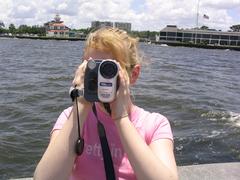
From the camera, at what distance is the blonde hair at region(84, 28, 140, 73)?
2193 mm

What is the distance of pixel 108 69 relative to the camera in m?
2.00

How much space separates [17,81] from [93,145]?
1428 cm

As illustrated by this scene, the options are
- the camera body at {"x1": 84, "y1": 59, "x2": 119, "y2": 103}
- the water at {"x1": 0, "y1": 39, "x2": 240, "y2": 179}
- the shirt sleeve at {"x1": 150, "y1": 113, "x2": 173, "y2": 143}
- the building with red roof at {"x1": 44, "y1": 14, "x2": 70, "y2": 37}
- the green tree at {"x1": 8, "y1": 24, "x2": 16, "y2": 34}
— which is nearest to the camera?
the camera body at {"x1": 84, "y1": 59, "x2": 119, "y2": 103}

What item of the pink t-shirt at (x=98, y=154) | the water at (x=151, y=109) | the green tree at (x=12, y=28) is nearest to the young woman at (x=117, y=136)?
the pink t-shirt at (x=98, y=154)

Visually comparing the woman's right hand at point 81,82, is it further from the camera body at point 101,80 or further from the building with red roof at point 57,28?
the building with red roof at point 57,28

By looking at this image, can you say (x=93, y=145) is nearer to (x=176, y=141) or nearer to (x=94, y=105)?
(x=94, y=105)

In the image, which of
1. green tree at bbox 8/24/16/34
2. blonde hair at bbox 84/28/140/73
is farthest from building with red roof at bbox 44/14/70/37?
blonde hair at bbox 84/28/140/73

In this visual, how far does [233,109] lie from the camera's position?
1283 cm

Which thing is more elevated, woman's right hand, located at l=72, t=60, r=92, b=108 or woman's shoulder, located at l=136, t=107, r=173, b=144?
woman's right hand, located at l=72, t=60, r=92, b=108

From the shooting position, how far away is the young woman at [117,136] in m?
2.03

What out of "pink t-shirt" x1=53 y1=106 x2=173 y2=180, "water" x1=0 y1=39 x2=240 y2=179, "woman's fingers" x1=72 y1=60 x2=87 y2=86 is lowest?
"water" x1=0 y1=39 x2=240 y2=179

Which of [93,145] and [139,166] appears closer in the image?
[139,166]

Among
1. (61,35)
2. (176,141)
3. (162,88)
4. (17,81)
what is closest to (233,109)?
(162,88)

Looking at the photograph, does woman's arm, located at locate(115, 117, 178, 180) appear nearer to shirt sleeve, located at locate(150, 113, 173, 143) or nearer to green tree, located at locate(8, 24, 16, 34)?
shirt sleeve, located at locate(150, 113, 173, 143)
